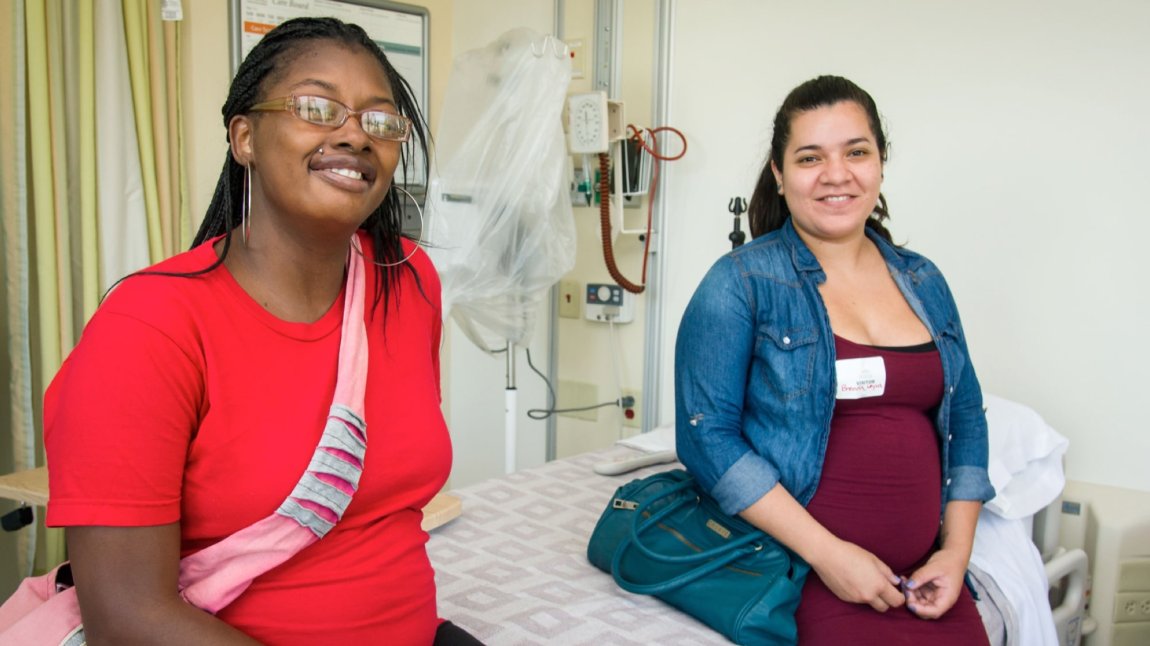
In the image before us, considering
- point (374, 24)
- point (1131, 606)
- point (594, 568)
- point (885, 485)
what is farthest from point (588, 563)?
point (374, 24)

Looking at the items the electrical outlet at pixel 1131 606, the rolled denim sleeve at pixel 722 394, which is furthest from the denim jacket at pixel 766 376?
the electrical outlet at pixel 1131 606

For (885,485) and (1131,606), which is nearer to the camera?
(885,485)

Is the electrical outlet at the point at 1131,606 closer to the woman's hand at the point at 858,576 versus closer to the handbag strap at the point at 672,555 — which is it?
the woman's hand at the point at 858,576

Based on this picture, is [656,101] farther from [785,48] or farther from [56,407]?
[56,407]

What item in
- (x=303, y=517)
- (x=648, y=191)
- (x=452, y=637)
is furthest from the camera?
(x=648, y=191)

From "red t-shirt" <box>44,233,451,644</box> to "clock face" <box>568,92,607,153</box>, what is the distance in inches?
58.1

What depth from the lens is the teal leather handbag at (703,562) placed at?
1.29 meters

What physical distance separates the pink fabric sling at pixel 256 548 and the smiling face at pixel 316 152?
193 millimetres

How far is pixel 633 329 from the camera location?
282 centimetres

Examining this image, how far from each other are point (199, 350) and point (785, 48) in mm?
1977

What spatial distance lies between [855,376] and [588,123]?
142cm

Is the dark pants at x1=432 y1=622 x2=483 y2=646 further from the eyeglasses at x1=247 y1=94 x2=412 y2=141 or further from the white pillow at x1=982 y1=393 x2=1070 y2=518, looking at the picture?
the white pillow at x1=982 y1=393 x2=1070 y2=518

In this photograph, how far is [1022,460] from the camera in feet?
5.88

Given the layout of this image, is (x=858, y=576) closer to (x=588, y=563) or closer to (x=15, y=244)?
(x=588, y=563)
